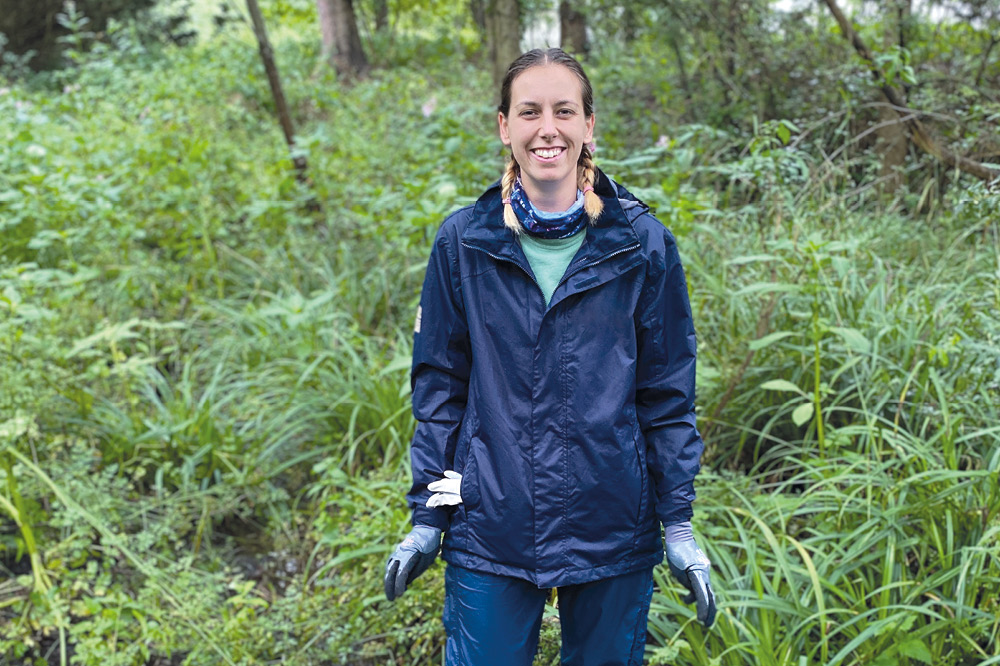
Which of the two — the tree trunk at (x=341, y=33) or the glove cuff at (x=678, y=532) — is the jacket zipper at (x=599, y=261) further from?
the tree trunk at (x=341, y=33)

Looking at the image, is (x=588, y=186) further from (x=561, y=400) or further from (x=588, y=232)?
(x=561, y=400)

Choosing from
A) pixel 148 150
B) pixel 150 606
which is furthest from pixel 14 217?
pixel 150 606

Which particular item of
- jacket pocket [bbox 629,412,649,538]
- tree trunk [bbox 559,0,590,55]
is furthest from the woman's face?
tree trunk [bbox 559,0,590,55]

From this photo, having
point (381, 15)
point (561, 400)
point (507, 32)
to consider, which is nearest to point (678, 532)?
point (561, 400)

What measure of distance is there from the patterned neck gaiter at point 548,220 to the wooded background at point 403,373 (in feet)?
4.03

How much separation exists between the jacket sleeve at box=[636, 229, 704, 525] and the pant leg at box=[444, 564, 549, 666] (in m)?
0.37

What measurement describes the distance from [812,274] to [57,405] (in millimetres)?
3221

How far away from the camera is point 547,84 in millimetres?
1798

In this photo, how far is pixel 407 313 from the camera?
181 inches

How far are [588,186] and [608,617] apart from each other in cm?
96

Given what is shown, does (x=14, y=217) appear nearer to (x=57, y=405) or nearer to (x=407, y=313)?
(x=57, y=405)

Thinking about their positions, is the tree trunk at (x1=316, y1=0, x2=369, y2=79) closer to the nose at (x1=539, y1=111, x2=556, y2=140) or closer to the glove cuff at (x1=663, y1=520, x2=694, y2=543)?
the nose at (x1=539, y1=111, x2=556, y2=140)

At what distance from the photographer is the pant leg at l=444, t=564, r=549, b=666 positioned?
1.82 m

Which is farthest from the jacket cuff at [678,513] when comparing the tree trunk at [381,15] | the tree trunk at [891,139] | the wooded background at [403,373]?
the tree trunk at [381,15]
